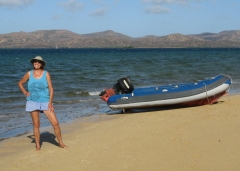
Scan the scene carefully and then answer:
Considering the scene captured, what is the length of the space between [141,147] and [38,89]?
1.87m

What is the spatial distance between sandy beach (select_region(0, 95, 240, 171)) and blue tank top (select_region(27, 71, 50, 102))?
2.89 feet

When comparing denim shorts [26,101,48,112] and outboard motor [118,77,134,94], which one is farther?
outboard motor [118,77,134,94]

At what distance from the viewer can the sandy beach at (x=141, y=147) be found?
18.4ft

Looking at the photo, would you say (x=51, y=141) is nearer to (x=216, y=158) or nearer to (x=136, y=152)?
(x=136, y=152)

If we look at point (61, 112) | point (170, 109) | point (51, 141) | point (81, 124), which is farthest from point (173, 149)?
point (61, 112)

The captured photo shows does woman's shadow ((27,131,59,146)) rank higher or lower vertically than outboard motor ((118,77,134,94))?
lower

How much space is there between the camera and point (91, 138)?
7.35 m

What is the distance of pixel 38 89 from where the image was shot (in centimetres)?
639

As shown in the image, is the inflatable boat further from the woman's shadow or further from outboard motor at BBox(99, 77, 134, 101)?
the woman's shadow

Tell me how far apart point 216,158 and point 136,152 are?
121cm

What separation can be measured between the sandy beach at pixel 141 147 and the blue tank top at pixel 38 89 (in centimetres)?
88

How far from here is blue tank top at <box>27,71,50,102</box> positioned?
6.36 meters

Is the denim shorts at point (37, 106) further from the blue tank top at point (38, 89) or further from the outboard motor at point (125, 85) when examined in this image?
the outboard motor at point (125, 85)

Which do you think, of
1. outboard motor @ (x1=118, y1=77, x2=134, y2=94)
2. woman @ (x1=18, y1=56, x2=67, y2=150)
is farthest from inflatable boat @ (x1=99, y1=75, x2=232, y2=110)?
woman @ (x1=18, y1=56, x2=67, y2=150)
